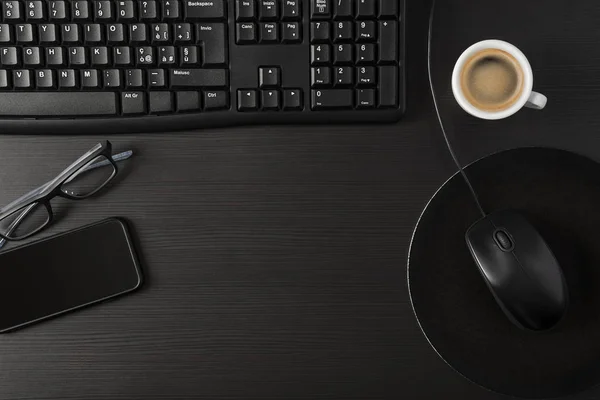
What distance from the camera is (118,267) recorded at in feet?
2.46

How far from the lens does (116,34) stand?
0.70 metres

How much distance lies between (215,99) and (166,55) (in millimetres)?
69

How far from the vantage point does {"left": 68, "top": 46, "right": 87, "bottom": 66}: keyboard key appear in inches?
27.7

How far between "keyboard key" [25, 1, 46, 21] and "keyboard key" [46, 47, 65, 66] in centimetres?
3

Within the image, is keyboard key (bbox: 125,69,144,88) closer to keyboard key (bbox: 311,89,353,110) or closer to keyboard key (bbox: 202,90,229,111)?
keyboard key (bbox: 202,90,229,111)

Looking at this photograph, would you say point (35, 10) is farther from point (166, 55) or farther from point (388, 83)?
point (388, 83)

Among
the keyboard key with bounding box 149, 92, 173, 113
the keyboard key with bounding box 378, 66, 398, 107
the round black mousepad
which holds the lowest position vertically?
the round black mousepad

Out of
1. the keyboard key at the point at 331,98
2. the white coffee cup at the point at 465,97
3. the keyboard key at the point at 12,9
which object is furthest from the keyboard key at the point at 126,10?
the white coffee cup at the point at 465,97

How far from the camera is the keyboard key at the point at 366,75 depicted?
70 cm

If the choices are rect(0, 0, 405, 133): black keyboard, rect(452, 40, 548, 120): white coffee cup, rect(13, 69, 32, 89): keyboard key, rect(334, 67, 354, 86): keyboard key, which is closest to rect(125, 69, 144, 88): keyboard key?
rect(0, 0, 405, 133): black keyboard

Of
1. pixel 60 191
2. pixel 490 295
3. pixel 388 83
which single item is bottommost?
pixel 490 295

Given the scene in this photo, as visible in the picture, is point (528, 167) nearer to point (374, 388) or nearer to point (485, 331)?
point (485, 331)

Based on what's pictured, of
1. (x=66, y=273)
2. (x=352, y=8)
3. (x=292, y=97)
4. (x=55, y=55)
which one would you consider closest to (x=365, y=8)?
(x=352, y=8)

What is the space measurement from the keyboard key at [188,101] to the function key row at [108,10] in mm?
81
